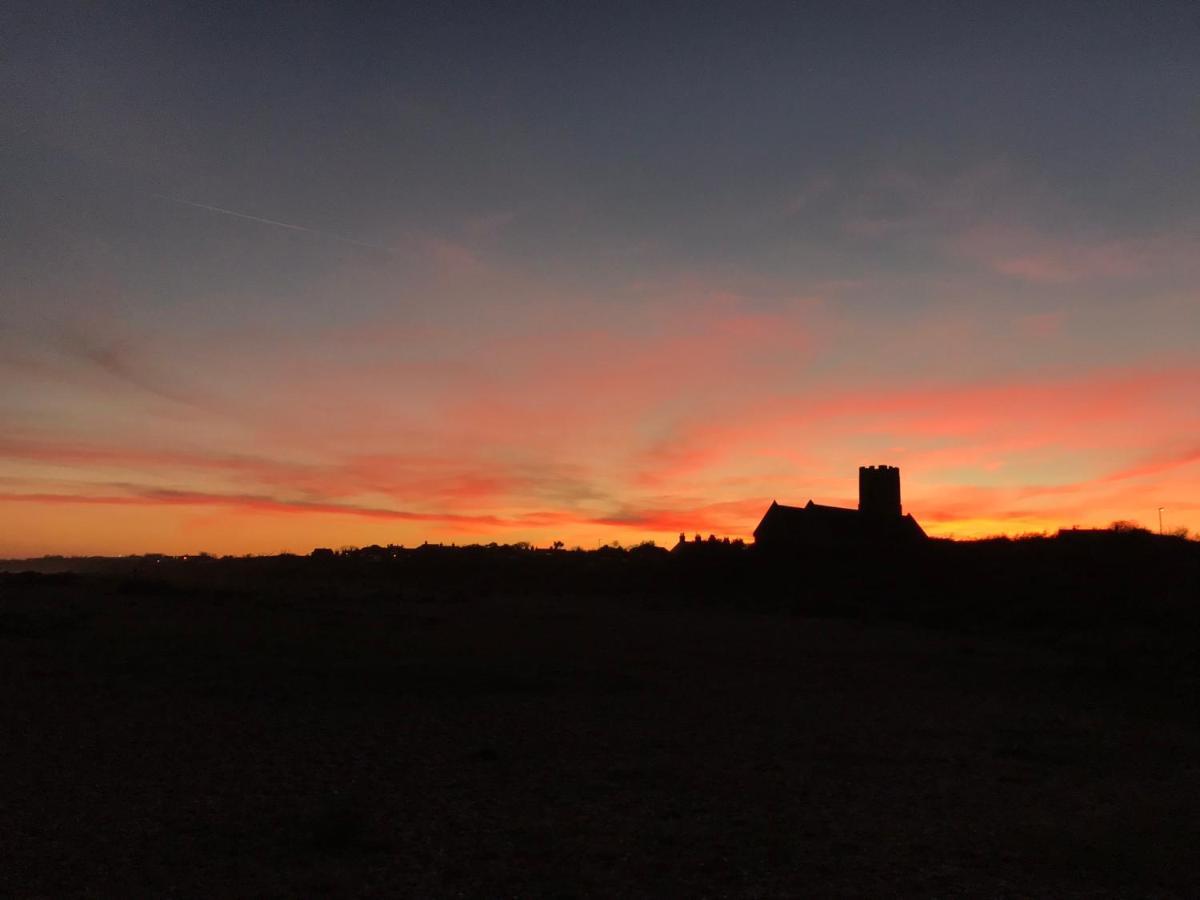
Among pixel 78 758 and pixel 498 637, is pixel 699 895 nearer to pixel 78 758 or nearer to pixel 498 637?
pixel 78 758

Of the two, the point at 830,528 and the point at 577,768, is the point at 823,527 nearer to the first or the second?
the point at 830,528

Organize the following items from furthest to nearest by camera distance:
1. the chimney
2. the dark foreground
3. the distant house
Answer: the chimney < the distant house < the dark foreground

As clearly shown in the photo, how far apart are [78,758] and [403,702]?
599 cm

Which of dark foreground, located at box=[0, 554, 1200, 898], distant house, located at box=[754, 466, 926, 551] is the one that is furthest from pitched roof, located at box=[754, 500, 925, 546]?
dark foreground, located at box=[0, 554, 1200, 898]

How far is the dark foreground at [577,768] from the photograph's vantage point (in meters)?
8.41

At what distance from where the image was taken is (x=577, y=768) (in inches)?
488

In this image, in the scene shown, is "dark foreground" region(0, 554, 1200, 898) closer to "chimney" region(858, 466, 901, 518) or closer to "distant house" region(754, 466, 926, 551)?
"distant house" region(754, 466, 926, 551)

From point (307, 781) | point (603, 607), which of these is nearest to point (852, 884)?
point (307, 781)

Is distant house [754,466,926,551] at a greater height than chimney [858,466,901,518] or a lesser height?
lesser

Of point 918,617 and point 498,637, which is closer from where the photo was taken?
point 498,637

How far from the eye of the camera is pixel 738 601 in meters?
46.5

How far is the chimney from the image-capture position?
69062 millimetres

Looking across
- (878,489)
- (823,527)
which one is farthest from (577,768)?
(878,489)

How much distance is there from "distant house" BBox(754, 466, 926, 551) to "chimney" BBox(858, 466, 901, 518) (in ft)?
2.04
